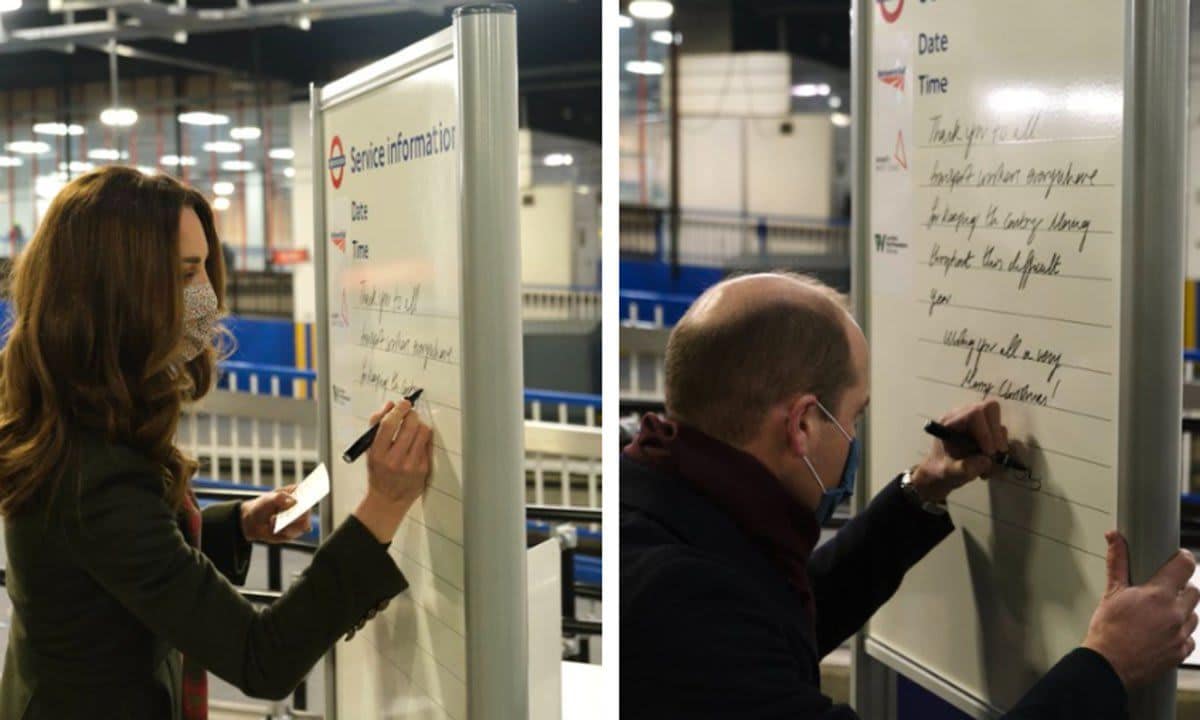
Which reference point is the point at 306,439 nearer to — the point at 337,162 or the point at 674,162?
the point at 337,162

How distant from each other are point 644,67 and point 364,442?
1340 centimetres

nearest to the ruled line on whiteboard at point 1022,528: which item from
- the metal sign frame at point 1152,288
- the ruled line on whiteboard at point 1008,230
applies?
the metal sign frame at point 1152,288

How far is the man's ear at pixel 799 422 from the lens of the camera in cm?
150

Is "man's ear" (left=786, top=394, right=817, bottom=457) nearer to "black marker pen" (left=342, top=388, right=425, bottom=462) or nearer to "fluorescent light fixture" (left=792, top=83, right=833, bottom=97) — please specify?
"black marker pen" (left=342, top=388, right=425, bottom=462)

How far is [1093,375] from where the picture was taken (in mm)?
1280

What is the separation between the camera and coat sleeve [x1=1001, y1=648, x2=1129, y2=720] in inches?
48.2

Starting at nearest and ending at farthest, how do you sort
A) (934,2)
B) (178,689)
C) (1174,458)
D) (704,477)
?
(1174,458) < (704,477) < (934,2) < (178,689)

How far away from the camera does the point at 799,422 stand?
59.3 inches

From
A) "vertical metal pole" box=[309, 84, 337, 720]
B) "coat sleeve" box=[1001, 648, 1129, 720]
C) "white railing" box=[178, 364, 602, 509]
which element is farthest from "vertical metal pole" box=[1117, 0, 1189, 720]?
"white railing" box=[178, 364, 602, 509]

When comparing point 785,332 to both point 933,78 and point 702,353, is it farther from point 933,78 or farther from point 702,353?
point 933,78

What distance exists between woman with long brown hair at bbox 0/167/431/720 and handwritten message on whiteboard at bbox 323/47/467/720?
84 mm

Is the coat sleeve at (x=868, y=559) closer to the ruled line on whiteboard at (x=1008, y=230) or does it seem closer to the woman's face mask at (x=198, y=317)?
the ruled line on whiteboard at (x=1008, y=230)

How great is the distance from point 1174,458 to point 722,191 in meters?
15.4

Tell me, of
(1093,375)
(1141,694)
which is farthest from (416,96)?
(1141,694)
